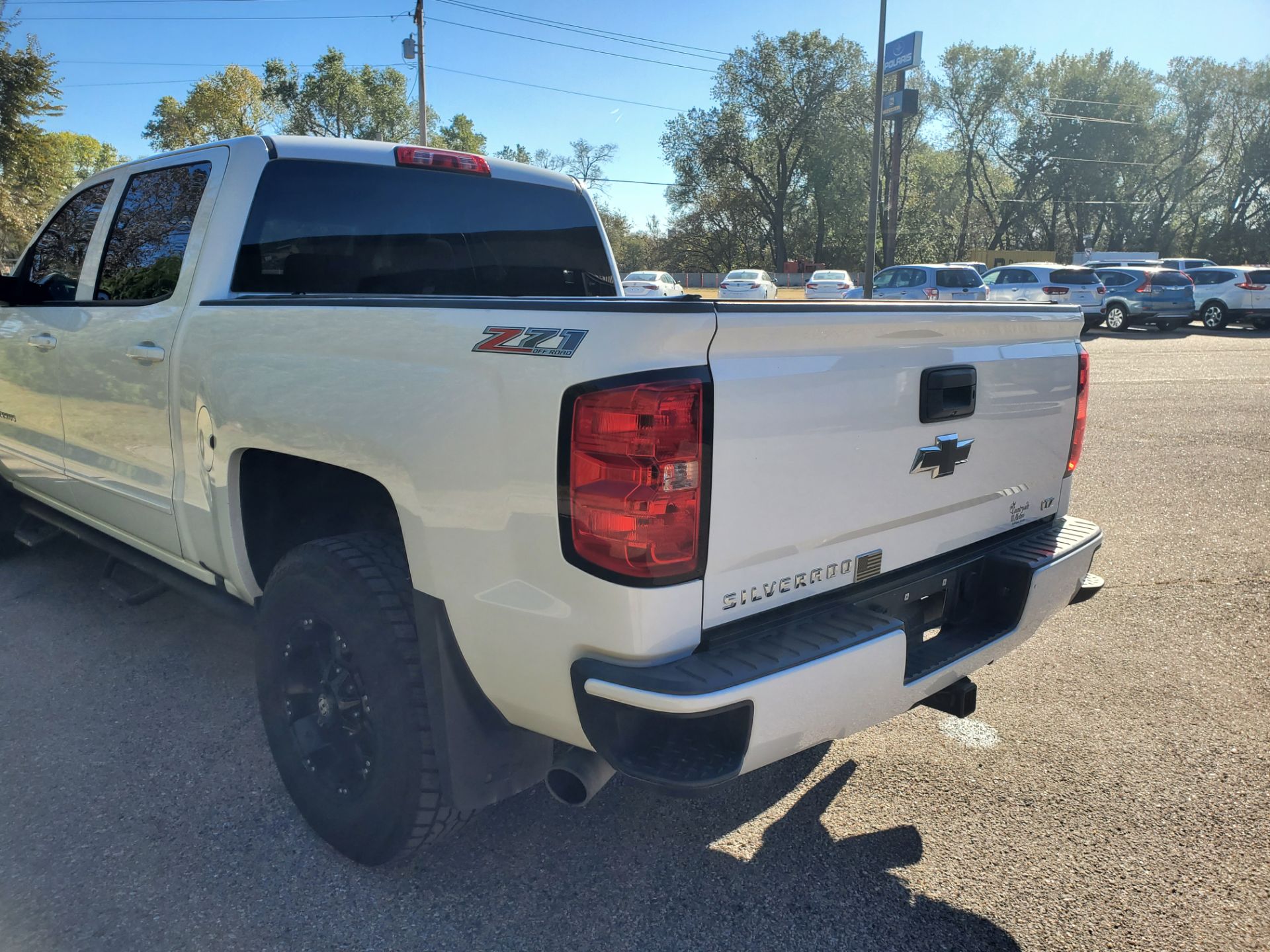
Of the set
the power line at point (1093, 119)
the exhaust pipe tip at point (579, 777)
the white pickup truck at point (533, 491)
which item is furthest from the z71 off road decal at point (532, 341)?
the power line at point (1093, 119)

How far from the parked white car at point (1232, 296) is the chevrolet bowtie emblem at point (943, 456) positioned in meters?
26.7

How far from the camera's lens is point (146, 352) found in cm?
326

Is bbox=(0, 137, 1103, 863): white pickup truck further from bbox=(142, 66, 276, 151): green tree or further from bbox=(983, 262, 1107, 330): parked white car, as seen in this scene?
bbox=(142, 66, 276, 151): green tree

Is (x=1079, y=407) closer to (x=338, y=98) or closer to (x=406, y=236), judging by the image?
(x=406, y=236)

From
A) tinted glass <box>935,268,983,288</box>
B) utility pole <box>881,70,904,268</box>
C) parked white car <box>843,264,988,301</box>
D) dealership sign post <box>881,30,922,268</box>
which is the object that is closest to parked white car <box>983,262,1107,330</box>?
tinted glass <box>935,268,983,288</box>

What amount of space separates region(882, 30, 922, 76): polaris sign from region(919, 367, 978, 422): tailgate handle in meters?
23.5

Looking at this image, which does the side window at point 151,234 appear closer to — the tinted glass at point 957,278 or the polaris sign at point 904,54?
the tinted glass at point 957,278

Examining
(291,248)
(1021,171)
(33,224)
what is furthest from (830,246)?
(291,248)

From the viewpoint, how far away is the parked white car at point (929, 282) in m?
22.1

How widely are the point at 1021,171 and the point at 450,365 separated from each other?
69823mm

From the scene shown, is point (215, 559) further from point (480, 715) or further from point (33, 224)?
point (33, 224)

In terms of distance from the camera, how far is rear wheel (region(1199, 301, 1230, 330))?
25016mm

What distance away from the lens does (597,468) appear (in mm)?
1923

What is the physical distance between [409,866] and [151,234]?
2634mm
